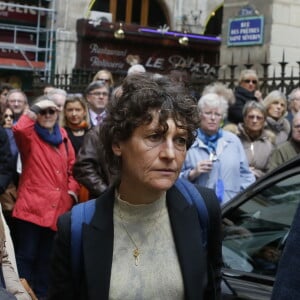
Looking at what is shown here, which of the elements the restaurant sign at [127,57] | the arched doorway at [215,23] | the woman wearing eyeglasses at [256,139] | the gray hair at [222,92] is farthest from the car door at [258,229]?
the arched doorway at [215,23]

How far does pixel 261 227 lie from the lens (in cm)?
384

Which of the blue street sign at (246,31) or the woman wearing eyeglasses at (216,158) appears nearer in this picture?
the woman wearing eyeglasses at (216,158)

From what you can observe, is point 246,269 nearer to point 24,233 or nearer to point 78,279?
point 78,279

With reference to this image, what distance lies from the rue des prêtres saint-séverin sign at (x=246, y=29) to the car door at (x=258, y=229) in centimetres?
681

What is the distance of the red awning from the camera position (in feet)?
68.6

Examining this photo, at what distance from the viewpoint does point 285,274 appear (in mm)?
1447

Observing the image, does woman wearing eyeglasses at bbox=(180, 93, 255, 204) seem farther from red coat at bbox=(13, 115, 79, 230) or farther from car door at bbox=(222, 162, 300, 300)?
car door at bbox=(222, 162, 300, 300)

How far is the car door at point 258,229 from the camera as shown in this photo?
355 cm

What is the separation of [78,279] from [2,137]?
12.6ft

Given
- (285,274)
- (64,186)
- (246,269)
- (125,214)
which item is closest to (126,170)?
(125,214)

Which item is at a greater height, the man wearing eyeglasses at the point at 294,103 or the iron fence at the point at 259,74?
the iron fence at the point at 259,74

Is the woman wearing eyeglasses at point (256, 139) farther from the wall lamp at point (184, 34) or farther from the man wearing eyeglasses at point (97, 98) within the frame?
the wall lamp at point (184, 34)

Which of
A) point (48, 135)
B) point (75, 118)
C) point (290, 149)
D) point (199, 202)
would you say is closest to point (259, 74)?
point (290, 149)

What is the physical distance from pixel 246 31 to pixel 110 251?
872cm
